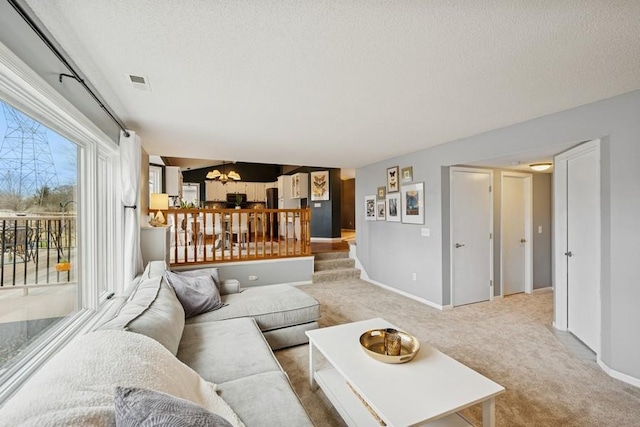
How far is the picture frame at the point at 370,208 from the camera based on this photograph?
526 cm

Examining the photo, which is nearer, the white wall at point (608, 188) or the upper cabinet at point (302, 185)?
the white wall at point (608, 188)

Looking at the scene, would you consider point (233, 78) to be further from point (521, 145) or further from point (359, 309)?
point (359, 309)

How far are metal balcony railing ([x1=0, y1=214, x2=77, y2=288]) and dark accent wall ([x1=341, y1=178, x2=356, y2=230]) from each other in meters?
9.24

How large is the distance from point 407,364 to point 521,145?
2.60 metres

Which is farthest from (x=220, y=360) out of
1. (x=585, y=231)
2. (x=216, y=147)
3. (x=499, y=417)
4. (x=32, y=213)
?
(x=585, y=231)

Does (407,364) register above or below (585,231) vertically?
below

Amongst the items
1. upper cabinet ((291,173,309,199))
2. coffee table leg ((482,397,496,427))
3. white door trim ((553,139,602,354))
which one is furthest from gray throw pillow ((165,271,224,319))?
upper cabinet ((291,173,309,199))

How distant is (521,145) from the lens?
2902mm

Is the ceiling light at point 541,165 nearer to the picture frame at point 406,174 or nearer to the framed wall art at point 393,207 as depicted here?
the picture frame at point 406,174

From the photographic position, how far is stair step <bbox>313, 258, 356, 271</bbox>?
5.58 meters

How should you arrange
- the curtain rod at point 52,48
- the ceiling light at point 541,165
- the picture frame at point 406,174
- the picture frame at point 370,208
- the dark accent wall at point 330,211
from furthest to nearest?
the dark accent wall at point 330,211 < the picture frame at point 370,208 < the picture frame at point 406,174 < the ceiling light at point 541,165 < the curtain rod at point 52,48

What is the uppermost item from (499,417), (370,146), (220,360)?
(370,146)

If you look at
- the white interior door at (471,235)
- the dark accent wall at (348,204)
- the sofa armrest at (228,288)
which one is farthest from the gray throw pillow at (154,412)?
the dark accent wall at (348,204)

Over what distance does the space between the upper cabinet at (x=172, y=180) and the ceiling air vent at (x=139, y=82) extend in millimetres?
5653
